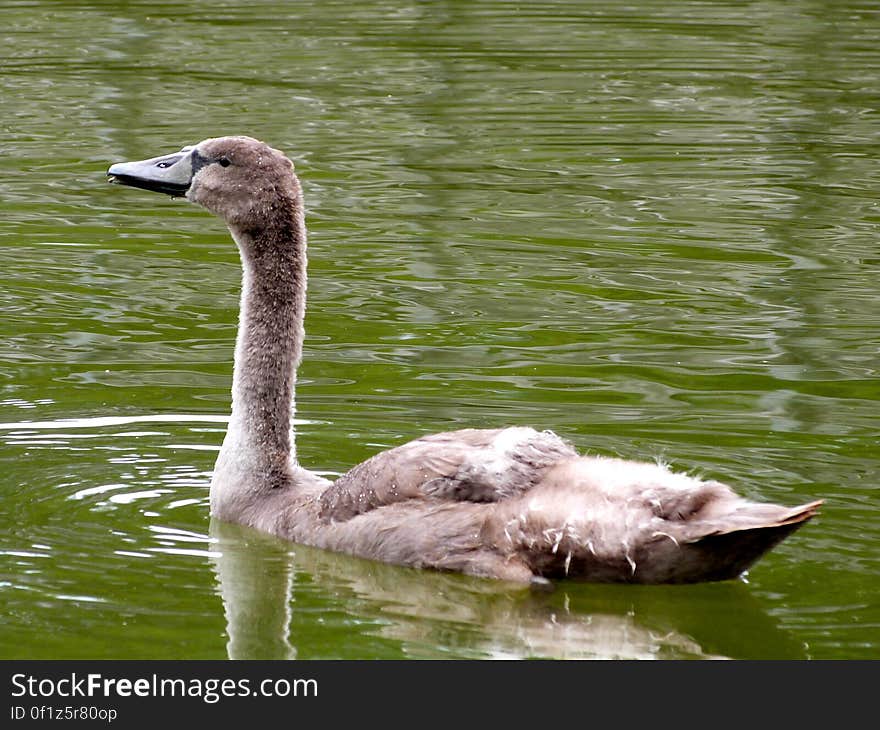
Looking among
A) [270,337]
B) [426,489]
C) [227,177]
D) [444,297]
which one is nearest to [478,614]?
[426,489]

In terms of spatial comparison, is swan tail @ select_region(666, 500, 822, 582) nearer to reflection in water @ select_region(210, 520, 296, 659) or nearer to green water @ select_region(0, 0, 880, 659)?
green water @ select_region(0, 0, 880, 659)

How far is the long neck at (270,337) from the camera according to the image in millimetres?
8289

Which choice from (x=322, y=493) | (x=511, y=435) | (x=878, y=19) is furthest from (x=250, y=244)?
(x=878, y=19)

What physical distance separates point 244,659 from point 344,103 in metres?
11.7

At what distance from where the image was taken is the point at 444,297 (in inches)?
461

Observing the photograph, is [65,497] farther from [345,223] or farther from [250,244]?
[345,223]

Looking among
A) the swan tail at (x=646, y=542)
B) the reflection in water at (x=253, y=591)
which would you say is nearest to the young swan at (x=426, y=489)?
the swan tail at (x=646, y=542)

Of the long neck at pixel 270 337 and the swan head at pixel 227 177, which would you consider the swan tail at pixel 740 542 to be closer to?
the long neck at pixel 270 337

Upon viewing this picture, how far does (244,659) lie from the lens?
6539 mm

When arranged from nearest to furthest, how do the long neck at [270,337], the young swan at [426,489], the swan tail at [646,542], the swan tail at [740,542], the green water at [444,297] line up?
the swan tail at [740,542]
the swan tail at [646,542]
the young swan at [426,489]
the green water at [444,297]
the long neck at [270,337]

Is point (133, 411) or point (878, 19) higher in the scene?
point (878, 19)

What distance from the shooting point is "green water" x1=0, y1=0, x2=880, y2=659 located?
699cm

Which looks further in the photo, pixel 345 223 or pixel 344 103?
pixel 344 103

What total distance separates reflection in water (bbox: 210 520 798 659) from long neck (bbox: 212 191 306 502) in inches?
32.6
